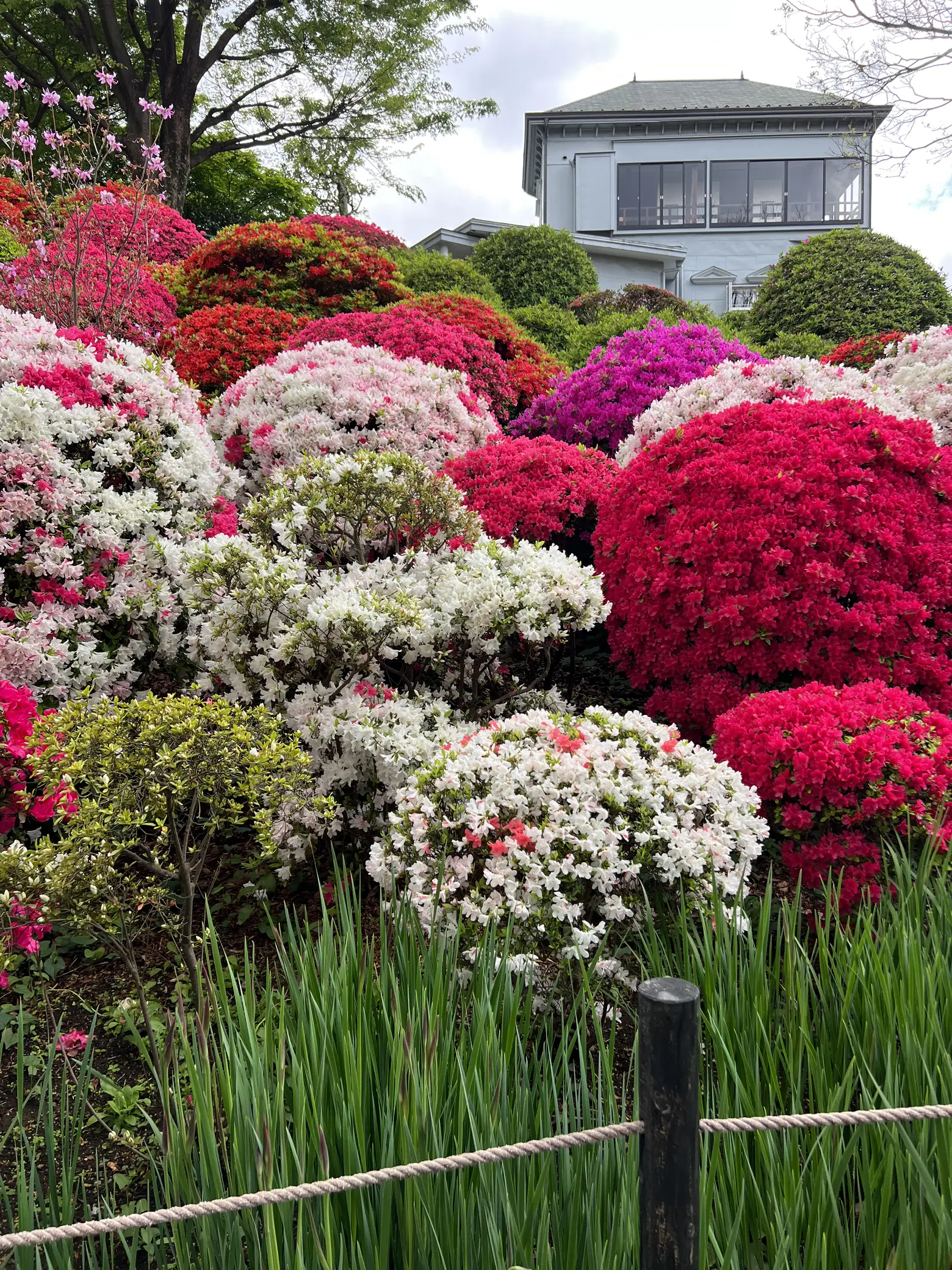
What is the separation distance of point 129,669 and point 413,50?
2349cm

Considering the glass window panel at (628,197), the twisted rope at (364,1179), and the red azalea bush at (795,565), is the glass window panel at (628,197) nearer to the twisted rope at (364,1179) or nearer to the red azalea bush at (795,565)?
the red azalea bush at (795,565)

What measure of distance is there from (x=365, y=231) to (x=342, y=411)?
11.5 metres

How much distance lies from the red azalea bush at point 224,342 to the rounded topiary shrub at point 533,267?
9.99m

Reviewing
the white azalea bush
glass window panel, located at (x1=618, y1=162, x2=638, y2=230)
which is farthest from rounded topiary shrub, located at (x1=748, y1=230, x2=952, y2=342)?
glass window panel, located at (x1=618, y1=162, x2=638, y2=230)

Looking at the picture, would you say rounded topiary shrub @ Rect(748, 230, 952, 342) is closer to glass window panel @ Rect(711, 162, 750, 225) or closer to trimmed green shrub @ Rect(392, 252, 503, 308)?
trimmed green shrub @ Rect(392, 252, 503, 308)

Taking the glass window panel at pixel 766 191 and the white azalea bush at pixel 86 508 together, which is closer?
the white azalea bush at pixel 86 508

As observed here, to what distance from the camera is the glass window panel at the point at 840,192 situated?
3098 centimetres

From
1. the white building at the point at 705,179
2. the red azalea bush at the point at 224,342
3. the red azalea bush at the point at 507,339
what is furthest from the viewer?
the white building at the point at 705,179

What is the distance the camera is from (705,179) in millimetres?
30453

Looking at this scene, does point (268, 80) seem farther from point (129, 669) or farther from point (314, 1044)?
point (314, 1044)

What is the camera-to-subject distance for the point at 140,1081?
118 inches

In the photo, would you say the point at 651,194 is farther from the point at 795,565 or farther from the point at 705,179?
the point at 795,565

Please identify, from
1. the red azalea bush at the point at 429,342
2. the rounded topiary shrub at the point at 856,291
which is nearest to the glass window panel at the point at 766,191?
the rounded topiary shrub at the point at 856,291

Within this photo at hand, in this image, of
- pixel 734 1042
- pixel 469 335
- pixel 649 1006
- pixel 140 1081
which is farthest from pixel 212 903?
pixel 469 335
